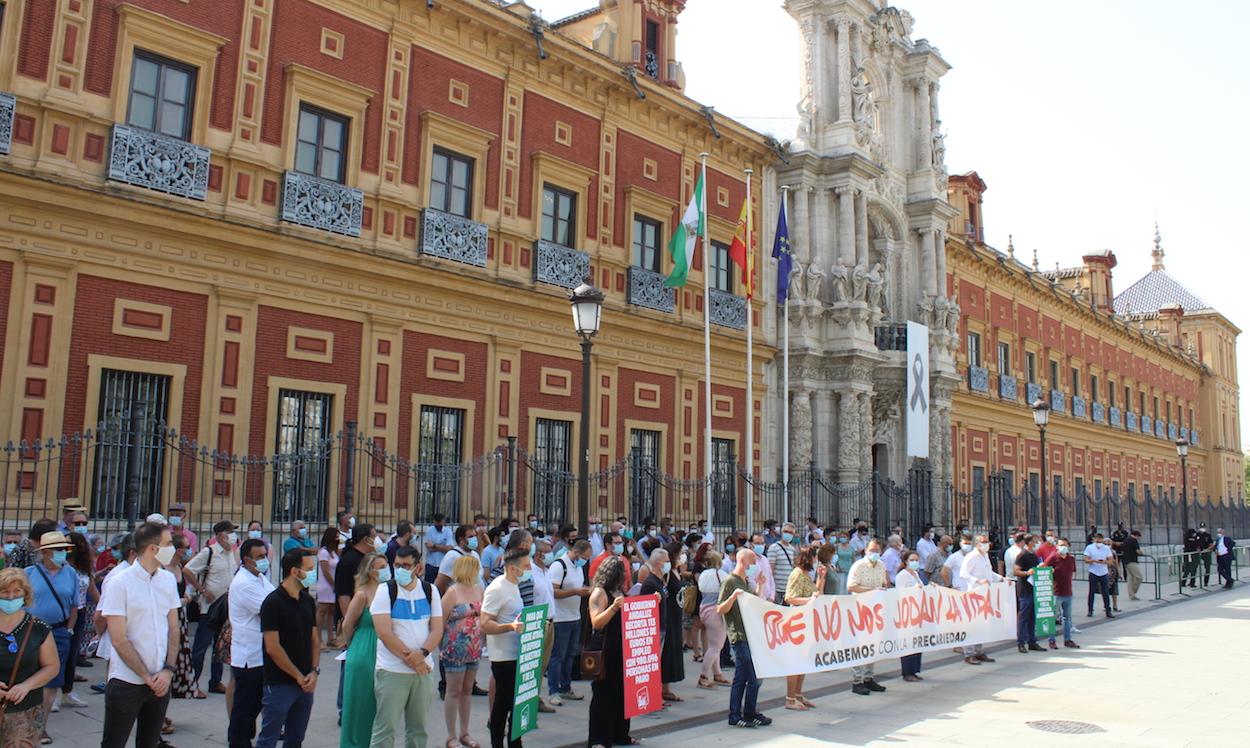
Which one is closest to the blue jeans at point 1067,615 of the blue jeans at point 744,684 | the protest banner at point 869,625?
the protest banner at point 869,625

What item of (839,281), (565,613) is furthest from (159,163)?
(839,281)

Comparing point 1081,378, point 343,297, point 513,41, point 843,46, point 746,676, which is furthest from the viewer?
point 1081,378

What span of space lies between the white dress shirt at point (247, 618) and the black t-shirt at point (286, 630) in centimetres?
46

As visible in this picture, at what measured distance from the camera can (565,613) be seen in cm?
1091

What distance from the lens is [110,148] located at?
14641 mm

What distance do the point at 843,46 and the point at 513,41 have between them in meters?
11.4

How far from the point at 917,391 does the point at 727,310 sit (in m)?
6.88

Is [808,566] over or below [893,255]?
below

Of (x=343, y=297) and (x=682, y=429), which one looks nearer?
(x=343, y=297)

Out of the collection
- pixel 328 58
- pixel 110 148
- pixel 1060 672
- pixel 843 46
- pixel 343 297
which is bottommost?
pixel 1060 672

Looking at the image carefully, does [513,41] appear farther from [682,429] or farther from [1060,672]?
[1060,672]

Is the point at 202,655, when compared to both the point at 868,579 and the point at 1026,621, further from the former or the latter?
the point at 1026,621

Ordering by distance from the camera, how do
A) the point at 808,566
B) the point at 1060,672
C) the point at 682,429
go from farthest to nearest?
the point at 682,429
the point at 1060,672
the point at 808,566

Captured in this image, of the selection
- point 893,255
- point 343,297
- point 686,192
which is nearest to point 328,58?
point 343,297
